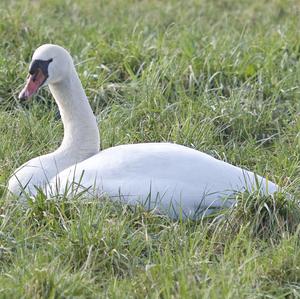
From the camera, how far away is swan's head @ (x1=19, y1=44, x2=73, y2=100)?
5.34m

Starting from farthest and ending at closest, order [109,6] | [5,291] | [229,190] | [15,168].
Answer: [109,6] < [15,168] < [229,190] < [5,291]

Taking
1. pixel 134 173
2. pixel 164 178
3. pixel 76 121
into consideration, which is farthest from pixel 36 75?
pixel 164 178

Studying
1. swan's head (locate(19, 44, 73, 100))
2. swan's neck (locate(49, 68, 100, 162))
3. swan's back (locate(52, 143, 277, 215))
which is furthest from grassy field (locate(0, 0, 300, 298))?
swan's head (locate(19, 44, 73, 100))

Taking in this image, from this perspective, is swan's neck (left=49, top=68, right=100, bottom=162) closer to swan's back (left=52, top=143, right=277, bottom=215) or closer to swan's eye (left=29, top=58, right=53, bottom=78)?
swan's eye (left=29, top=58, right=53, bottom=78)

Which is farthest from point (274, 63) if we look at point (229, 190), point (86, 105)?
point (229, 190)

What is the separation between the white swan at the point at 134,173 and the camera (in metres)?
4.77

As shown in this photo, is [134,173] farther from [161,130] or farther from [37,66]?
[161,130]

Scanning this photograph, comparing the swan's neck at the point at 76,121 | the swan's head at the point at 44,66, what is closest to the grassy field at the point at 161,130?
the swan's neck at the point at 76,121

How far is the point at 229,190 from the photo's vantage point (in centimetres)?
478

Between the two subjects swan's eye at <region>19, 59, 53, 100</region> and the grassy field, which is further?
swan's eye at <region>19, 59, 53, 100</region>

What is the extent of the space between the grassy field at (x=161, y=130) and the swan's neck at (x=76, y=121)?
0.98 ft

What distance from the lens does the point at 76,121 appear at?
5523 mm

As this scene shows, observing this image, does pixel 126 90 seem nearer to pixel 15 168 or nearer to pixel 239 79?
pixel 239 79

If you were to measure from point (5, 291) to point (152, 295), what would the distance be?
0.55 metres
